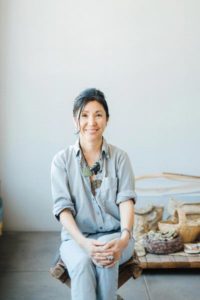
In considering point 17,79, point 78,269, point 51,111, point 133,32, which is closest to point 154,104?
point 133,32

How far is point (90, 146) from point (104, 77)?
4.73 ft

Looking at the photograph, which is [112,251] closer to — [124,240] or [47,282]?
[124,240]

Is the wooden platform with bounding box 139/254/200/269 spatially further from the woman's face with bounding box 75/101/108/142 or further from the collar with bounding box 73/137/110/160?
the woman's face with bounding box 75/101/108/142

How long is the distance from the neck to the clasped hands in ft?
1.55

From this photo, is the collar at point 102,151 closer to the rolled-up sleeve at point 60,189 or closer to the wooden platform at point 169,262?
the rolled-up sleeve at point 60,189

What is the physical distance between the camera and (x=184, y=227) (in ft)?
9.70

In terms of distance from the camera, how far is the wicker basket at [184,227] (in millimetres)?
2955

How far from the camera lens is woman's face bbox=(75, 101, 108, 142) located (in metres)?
1.97

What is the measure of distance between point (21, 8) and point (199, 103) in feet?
5.46

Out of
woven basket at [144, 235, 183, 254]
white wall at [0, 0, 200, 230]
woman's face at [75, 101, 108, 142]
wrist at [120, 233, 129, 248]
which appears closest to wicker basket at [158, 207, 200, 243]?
woven basket at [144, 235, 183, 254]

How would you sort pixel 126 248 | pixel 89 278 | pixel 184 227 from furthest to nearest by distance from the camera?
1. pixel 184 227
2. pixel 126 248
3. pixel 89 278

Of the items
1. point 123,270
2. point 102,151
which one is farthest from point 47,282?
point 102,151

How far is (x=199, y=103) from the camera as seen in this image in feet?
11.1

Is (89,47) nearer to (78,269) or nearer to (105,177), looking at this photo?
(105,177)
